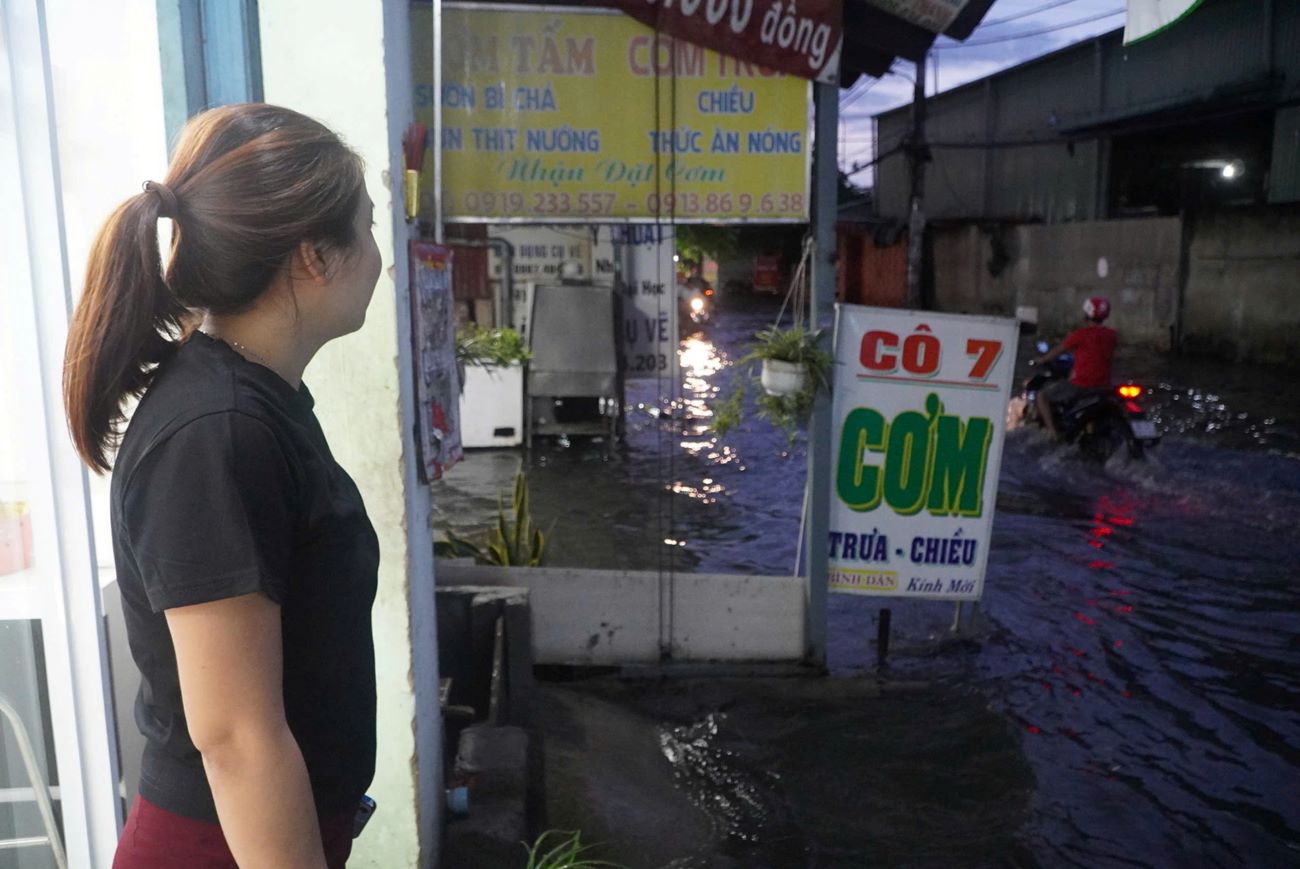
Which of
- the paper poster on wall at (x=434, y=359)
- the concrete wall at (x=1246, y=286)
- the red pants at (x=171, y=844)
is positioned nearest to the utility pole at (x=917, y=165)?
the concrete wall at (x=1246, y=286)

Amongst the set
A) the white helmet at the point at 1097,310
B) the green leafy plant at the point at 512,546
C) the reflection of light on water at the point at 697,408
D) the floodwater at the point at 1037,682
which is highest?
the white helmet at the point at 1097,310

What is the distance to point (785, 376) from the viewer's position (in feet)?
14.9

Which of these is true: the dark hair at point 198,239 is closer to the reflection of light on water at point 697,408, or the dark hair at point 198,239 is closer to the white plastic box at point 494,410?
the white plastic box at point 494,410

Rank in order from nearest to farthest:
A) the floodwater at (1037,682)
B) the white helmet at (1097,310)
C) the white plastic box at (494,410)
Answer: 1. the floodwater at (1037,682)
2. the white helmet at (1097,310)
3. the white plastic box at (494,410)

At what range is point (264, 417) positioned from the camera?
1.27 meters

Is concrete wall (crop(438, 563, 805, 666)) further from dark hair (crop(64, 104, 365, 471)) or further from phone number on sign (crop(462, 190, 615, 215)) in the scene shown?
dark hair (crop(64, 104, 365, 471))

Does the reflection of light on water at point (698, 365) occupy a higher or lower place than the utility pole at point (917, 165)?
lower

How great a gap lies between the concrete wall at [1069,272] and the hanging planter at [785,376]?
14.3 m

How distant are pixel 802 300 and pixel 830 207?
50 cm

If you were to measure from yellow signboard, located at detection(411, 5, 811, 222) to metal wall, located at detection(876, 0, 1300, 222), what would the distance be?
56.0ft

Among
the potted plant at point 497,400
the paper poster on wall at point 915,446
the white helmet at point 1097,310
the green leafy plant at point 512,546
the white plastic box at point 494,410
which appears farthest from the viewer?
the white plastic box at point 494,410

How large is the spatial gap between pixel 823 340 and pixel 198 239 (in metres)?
3.59

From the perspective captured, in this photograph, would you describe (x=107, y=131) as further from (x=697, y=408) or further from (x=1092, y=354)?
(x=697, y=408)

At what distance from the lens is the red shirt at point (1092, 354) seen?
30.6 feet
